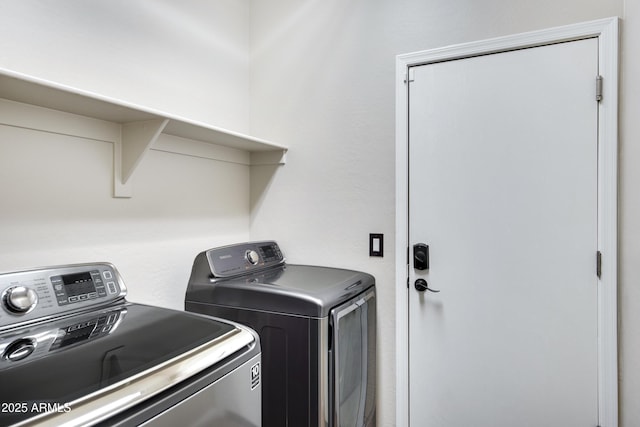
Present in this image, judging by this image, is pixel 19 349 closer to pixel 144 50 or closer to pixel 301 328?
pixel 301 328

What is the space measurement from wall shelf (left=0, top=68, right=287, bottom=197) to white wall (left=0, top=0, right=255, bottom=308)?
58 mm

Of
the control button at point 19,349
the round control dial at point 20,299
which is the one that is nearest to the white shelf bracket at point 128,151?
the round control dial at point 20,299

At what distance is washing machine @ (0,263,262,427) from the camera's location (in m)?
0.62

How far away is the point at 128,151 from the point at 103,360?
93 centimetres

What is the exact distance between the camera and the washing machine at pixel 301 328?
1.33m

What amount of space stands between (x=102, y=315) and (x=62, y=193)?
490 millimetres

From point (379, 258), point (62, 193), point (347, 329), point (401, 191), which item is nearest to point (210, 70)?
point (62, 193)

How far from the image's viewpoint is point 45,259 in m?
1.22

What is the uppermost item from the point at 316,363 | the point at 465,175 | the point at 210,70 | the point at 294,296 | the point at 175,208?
the point at 210,70

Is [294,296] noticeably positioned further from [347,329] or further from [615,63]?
[615,63]

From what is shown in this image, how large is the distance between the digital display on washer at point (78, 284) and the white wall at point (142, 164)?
20 cm

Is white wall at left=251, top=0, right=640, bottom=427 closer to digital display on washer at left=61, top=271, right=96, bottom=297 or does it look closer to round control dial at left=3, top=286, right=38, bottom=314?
digital display on washer at left=61, top=271, right=96, bottom=297

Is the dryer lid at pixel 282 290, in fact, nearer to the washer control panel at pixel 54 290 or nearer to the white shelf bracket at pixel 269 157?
the washer control panel at pixel 54 290

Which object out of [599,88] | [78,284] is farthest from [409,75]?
[78,284]
